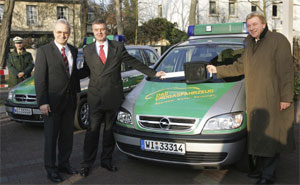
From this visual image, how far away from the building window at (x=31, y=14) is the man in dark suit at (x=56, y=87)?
124 ft

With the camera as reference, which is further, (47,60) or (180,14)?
(180,14)

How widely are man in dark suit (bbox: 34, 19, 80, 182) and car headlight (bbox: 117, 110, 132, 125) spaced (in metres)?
0.60

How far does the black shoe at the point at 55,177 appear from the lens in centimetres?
409

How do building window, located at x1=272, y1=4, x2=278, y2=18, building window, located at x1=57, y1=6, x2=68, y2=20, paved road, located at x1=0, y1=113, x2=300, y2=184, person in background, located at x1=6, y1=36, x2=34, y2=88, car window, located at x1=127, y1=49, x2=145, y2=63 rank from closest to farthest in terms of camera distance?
1. paved road, located at x1=0, y1=113, x2=300, y2=184
2. person in background, located at x1=6, y1=36, x2=34, y2=88
3. car window, located at x1=127, y1=49, x2=145, y2=63
4. building window, located at x1=272, y1=4, x2=278, y2=18
5. building window, located at x1=57, y1=6, x2=68, y2=20

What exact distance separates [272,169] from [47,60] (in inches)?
115

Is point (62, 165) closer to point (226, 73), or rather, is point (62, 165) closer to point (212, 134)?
point (212, 134)

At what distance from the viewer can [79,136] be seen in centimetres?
636

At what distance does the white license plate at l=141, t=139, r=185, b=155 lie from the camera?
3.76 metres

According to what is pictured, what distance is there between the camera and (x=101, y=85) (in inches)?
165

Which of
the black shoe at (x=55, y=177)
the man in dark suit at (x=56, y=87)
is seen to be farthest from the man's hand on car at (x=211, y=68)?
the black shoe at (x=55, y=177)

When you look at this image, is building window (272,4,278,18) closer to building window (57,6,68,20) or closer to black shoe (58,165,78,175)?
building window (57,6,68,20)

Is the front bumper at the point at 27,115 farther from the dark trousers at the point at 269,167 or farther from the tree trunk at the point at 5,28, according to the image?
the tree trunk at the point at 5,28

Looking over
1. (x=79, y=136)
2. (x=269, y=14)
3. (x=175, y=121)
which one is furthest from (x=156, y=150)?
(x=269, y=14)

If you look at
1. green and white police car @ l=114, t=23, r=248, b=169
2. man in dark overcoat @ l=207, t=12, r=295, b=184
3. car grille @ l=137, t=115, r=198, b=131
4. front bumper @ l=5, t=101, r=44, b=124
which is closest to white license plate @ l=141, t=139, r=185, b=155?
green and white police car @ l=114, t=23, r=248, b=169
